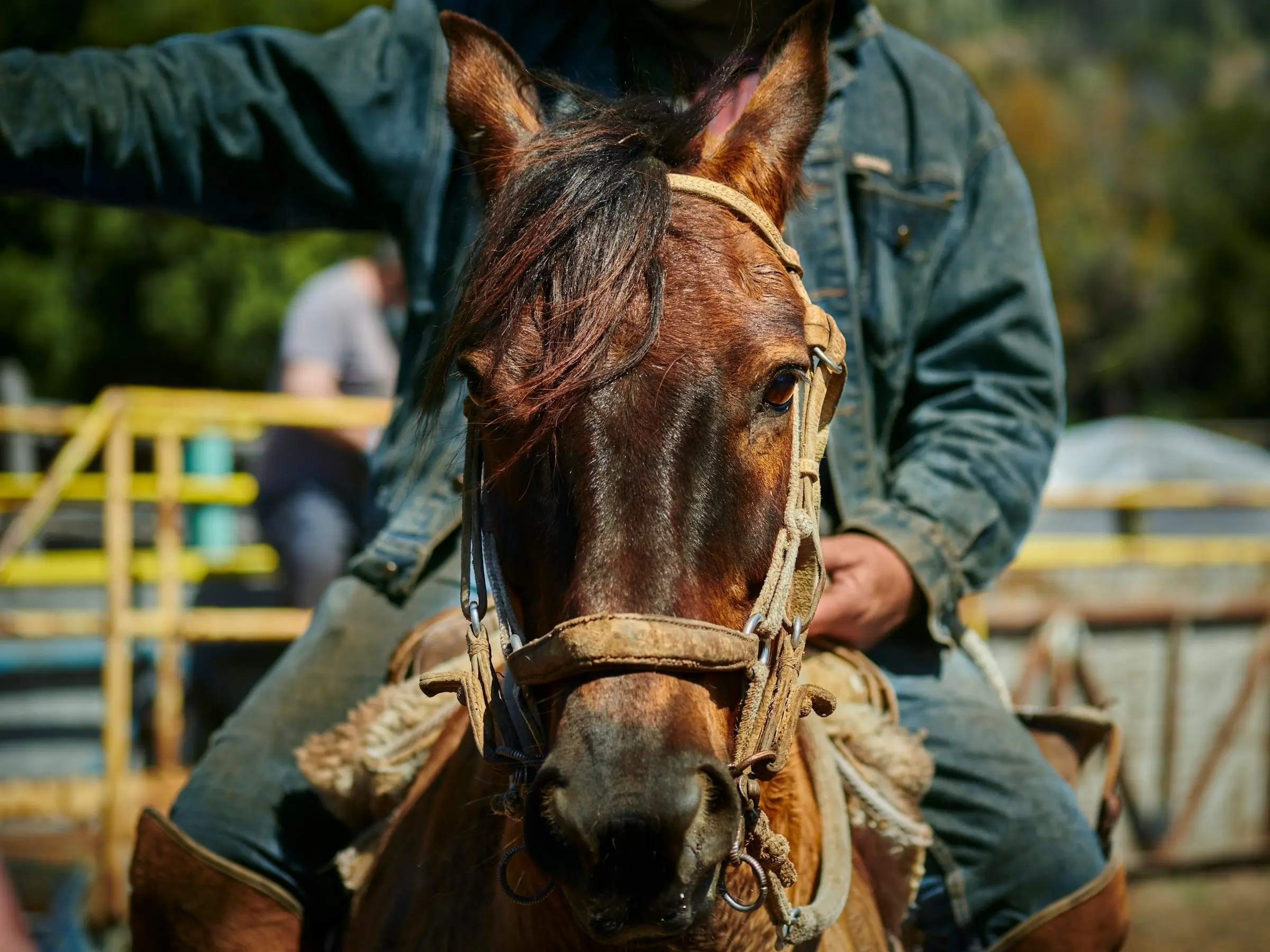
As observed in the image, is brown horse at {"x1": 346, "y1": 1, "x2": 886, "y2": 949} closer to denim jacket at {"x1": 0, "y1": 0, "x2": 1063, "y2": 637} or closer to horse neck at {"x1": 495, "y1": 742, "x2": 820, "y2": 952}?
horse neck at {"x1": 495, "y1": 742, "x2": 820, "y2": 952}

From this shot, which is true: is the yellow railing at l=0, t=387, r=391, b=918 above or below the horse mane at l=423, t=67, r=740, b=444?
below

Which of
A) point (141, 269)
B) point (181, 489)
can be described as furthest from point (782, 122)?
point (141, 269)

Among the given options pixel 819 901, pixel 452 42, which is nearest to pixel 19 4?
pixel 452 42

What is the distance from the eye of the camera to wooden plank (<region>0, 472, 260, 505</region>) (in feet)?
21.3

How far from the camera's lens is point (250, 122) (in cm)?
282

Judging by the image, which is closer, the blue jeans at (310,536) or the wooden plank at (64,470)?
the wooden plank at (64,470)

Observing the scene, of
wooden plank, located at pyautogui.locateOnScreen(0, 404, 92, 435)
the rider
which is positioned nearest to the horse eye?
the rider

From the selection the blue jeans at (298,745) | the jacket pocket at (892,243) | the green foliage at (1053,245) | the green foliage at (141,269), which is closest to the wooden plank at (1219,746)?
the jacket pocket at (892,243)

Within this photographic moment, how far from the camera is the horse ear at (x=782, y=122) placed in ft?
6.74

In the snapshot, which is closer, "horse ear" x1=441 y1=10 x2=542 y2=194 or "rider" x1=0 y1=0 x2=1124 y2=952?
"horse ear" x1=441 y1=10 x2=542 y2=194

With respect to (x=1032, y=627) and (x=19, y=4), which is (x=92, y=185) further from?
(x=19, y=4)

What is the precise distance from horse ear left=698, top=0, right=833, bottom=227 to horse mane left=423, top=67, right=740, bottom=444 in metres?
0.10

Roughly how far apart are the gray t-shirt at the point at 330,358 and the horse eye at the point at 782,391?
14.2 feet

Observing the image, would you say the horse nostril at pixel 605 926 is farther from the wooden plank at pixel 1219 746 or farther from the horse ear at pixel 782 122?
the wooden plank at pixel 1219 746
